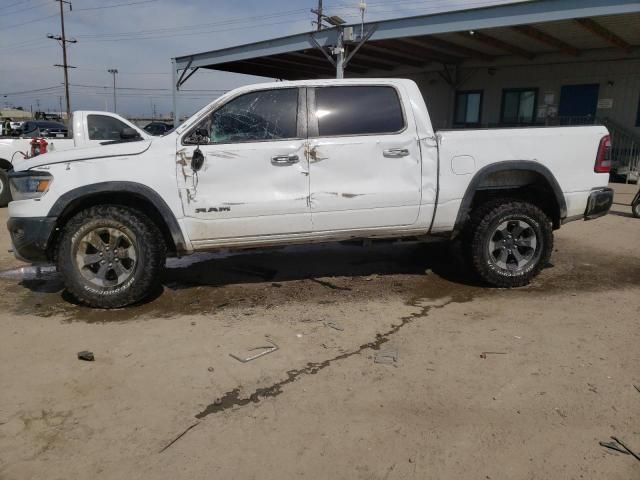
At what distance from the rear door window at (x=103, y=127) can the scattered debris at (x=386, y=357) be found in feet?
24.6

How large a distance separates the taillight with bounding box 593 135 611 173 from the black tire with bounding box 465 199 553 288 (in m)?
0.70

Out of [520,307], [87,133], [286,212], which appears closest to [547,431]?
[520,307]

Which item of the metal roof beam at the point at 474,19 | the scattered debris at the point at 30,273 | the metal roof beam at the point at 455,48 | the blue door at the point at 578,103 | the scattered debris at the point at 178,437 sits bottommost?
the scattered debris at the point at 178,437

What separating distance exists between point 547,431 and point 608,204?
3.31 meters

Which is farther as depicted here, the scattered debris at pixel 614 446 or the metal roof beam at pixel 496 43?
the metal roof beam at pixel 496 43

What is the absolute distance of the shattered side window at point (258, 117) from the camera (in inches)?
180

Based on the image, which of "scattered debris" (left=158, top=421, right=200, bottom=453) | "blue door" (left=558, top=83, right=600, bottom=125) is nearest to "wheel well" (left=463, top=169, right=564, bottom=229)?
"scattered debris" (left=158, top=421, right=200, bottom=453)

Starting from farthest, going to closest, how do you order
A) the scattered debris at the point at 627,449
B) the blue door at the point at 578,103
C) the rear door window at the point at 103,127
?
the blue door at the point at 578,103
the rear door window at the point at 103,127
the scattered debris at the point at 627,449

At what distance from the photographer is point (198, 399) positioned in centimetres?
310

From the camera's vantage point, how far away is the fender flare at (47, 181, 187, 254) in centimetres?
435

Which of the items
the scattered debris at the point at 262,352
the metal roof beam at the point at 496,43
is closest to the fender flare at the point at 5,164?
the scattered debris at the point at 262,352

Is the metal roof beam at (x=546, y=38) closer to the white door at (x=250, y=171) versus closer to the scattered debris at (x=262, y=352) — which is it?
the white door at (x=250, y=171)

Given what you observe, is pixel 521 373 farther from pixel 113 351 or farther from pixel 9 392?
pixel 9 392

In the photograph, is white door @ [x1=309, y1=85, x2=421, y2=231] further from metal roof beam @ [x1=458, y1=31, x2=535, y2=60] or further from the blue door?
the blue door
